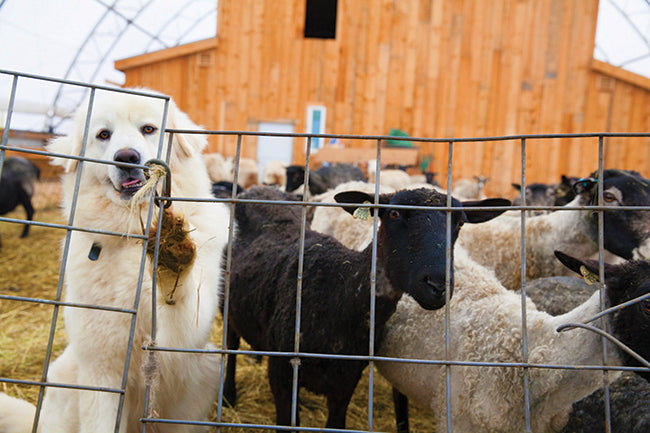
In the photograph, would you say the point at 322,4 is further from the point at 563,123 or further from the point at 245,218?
the point at 245,218

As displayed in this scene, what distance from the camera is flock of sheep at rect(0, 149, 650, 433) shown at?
109 inches

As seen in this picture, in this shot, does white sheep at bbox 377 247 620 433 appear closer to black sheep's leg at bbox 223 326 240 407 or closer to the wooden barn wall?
black sheep's leg at bbox 223 326 240 407

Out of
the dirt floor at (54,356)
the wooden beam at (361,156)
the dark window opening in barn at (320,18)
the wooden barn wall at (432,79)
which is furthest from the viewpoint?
the dark window opening in barn at (320,18)

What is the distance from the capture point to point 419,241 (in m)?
2.94

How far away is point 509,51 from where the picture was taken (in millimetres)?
15672

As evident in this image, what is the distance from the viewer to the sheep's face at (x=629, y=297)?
2723 millimetres

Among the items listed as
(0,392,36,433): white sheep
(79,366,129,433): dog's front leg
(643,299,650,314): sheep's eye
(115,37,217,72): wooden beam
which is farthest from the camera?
(115,37,217,72): wooden beam

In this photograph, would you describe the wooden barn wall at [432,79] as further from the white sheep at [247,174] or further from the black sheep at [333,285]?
the black sheep at [333,285]

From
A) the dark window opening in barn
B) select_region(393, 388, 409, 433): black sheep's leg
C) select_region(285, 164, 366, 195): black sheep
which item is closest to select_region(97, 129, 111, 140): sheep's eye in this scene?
select_region(393, 388, 409, 433): black sheep's leg

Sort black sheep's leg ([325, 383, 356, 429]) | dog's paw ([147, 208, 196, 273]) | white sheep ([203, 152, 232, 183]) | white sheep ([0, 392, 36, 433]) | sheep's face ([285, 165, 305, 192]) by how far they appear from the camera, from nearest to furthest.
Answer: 1. dog's paw ([147, 208, 196, 273])
2. white sheep ([0, 392, 36, 433])
3. black sheep's leg ([325, 383, 356, 429])
4. sheep's face ([285, 165, 305, 192])
5. white sheep ([203, 152, 232, 183])

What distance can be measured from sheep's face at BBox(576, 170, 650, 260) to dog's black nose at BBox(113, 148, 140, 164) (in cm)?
403

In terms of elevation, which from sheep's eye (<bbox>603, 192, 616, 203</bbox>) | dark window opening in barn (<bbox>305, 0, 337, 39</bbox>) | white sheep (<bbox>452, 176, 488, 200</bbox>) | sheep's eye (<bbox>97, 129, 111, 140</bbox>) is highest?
dark window opening in barn (<bbox>305, 0, 337, 39</bbox>)

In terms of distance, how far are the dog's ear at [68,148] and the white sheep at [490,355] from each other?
89.5 inches

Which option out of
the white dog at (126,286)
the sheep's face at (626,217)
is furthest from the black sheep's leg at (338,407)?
the sheep's face at (626,217)
